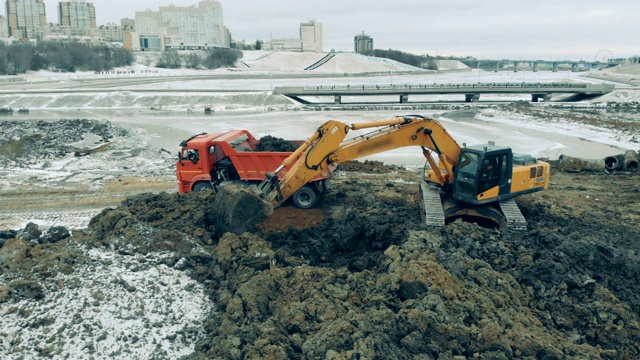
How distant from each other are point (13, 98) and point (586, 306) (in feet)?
178

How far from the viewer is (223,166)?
15.0 m

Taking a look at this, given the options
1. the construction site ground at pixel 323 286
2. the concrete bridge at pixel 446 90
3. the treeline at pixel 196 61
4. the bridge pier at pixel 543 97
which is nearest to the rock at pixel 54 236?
the construction site ground at pixel 323 286

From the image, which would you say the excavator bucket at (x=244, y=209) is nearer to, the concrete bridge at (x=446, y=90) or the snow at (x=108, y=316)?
the snow at (x=108, y=316)

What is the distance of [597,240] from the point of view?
434 inches

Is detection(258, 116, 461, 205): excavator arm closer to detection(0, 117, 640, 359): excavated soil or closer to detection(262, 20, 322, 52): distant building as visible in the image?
detection(0, 117, 640, 359): excavated soil

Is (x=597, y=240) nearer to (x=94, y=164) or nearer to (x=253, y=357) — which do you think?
(x=253, y=357)

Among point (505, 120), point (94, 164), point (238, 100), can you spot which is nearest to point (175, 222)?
point (94, 164)

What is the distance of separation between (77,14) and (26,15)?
16.9 meters

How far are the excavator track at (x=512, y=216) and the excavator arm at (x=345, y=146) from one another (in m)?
1.54

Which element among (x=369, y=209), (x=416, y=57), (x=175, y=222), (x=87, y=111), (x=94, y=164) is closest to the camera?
(x=175, y=222)

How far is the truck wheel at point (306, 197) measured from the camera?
13.9 m

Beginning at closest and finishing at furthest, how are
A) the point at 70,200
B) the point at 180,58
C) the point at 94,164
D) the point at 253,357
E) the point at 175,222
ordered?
the point at 253,357 → the point at 175,222 → the point at 70,200 → the point at 94,164 → the point at 180,58

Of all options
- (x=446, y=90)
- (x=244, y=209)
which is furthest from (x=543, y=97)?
(x=244, y=209)

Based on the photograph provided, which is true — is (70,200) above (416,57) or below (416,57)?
below
